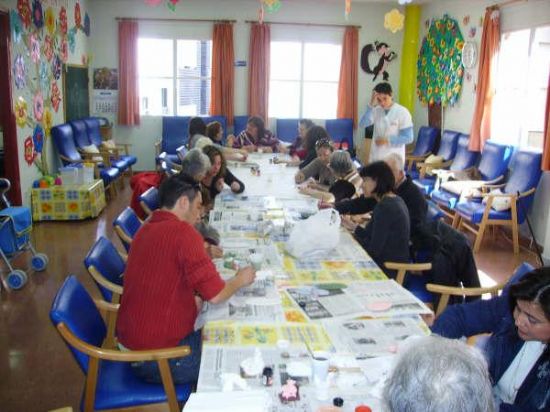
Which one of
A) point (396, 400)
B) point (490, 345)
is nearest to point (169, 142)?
point (490, 345)

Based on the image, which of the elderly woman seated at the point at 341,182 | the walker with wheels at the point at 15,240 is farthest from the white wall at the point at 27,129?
the elderly woman seated at the point at 341,182

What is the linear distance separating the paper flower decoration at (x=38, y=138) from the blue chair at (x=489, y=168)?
480cm

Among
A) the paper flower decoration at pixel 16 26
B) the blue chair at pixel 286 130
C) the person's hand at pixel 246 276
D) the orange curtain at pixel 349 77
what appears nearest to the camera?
the person's hand at pixel 246 276

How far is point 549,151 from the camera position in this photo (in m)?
5.00

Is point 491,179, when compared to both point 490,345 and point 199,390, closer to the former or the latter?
point 490,345

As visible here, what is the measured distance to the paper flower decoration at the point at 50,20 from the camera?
654 cm

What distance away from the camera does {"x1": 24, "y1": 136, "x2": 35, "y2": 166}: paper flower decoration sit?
5.98 meters

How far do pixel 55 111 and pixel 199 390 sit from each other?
252 inches

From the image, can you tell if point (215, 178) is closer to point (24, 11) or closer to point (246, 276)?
point (246, 276)

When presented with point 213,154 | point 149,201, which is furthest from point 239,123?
point 149,201

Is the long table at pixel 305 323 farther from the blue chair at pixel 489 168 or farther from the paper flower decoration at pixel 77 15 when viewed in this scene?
the paper flower decoration at pixel 77 15

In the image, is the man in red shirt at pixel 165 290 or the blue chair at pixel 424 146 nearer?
the man in red shirt at pixel 165 290

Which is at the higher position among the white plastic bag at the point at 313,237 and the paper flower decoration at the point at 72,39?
the paper flower decoration at the point at 72,39

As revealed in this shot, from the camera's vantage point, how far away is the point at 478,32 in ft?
22.5
